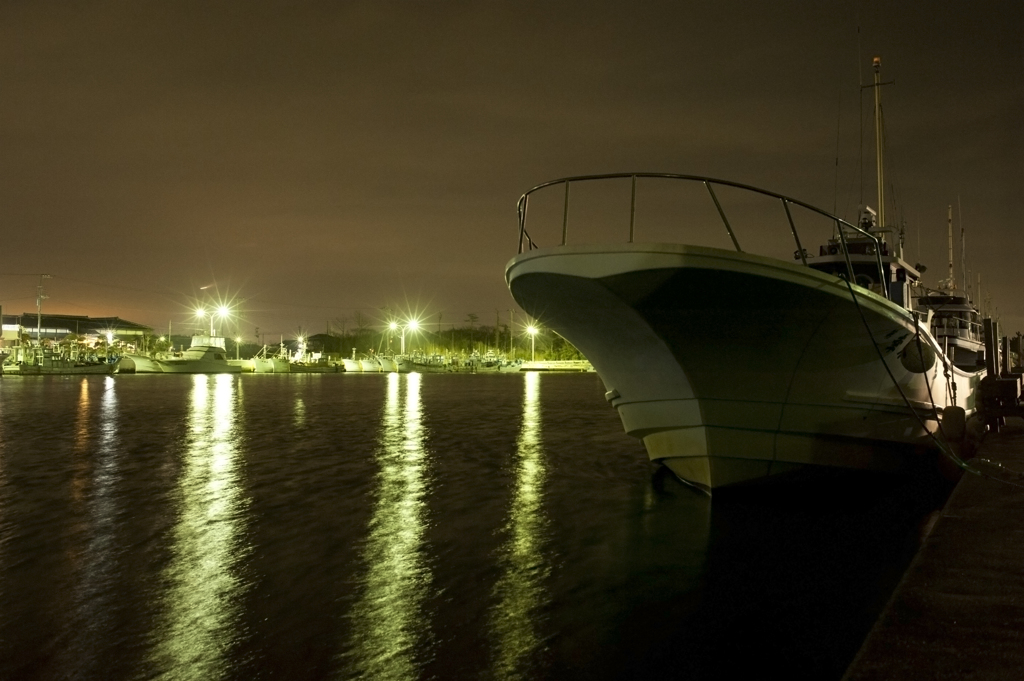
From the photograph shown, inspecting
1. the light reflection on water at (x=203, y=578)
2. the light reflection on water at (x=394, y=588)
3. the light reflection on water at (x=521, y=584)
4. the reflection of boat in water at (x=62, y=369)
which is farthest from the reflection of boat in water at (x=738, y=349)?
the reflection of boat in water at (x=62, y=369)

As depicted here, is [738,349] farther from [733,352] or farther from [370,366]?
[370,366]

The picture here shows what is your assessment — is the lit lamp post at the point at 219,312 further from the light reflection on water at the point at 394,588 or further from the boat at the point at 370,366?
the light reflection on water at the point at 394,588

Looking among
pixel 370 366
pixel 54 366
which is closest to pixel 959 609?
pixel 54 366

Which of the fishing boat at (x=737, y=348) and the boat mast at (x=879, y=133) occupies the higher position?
the boat mast at (x=879, y=133)

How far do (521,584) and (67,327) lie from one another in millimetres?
186183

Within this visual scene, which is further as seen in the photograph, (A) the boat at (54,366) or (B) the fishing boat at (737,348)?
(A) the boat at (54,366)

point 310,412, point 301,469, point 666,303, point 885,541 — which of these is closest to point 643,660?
point 666,303

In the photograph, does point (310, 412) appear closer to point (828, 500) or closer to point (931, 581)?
point (828, 500)

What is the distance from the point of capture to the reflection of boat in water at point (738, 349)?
817cm

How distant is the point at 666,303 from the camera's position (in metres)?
8.41

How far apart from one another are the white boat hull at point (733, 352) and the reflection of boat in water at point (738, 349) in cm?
2

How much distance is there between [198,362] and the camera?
96562mm

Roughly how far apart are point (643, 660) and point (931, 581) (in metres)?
2.02

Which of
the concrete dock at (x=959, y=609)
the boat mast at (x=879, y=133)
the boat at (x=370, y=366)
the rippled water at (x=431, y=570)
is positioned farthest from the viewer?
the boat at (x=370, y=366)
